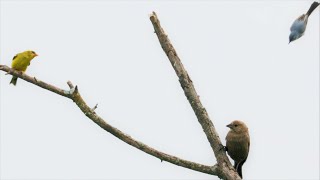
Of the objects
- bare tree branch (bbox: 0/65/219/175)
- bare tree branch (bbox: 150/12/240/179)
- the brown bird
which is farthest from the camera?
the brown bird

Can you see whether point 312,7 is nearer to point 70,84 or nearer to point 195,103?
point 70,84

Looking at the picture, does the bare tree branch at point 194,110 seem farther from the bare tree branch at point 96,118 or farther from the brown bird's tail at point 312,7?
the brown bird's tail at point 312,7

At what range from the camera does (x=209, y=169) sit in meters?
6.55

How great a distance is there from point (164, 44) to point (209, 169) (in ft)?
5.76

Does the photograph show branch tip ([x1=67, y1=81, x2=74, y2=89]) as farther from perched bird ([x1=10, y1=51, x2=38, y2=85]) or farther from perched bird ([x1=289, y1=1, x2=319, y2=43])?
perched bird ([x1=289, y1=1, x2=319, y2=43])

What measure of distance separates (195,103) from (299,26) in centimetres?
505

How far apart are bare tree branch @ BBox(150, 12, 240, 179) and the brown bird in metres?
1.67

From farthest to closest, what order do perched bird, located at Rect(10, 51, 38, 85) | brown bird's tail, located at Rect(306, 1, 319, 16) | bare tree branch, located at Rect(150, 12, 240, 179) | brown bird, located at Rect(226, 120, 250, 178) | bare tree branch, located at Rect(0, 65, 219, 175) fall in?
perched bird, located at Rect(10, 51, 38, 85)
brown bird, located at Rect(226, 120, 250, 178)
bare tree branch, located at Rect(150, 12, 240, 179)
bare tree branch, located at Rect(0, 65, 219, 175)
brown bird's tail, located at Rect(306, 1, 319, 16)

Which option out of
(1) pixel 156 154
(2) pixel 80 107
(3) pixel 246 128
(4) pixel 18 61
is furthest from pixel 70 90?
(3) pixel 246 128

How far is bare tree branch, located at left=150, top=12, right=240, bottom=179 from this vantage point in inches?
259

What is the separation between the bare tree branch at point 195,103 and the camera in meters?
6.57

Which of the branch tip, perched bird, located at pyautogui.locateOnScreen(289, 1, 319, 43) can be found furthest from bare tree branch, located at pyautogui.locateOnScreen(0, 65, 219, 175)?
perched bird, located at pyautogui.locateOnScreen(289, 1, 319, 43)

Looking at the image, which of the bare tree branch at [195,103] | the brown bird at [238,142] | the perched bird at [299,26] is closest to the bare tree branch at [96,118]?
the bare tree branch at [195,103]

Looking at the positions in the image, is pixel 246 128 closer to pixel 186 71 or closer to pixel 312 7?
pixel 186 71
